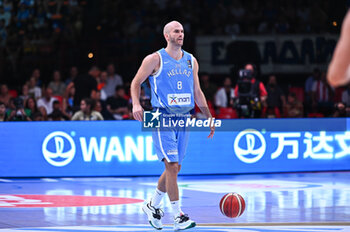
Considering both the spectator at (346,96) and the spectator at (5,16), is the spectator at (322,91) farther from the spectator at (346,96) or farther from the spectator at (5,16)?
the spectator at (5,16)

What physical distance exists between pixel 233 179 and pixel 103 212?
533 cm

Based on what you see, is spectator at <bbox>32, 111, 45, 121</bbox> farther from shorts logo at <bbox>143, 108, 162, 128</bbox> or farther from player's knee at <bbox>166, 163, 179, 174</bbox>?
player's knee at <bbox>166, 163, 179, 174</bbox>

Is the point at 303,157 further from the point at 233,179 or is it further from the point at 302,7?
the point at 302,7

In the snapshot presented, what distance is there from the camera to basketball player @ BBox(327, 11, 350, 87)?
12.1 ft

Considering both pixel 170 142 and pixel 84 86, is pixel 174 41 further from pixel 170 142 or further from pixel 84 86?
pixel 84 86

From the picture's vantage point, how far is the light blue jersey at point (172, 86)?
859 cm

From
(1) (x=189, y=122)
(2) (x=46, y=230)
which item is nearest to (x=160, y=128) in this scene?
(1) (x=189, y=122)

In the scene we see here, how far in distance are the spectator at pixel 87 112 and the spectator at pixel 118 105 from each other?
2.07 meters

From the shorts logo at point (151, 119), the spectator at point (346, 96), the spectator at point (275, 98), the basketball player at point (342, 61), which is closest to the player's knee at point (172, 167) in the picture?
the shorts logo at point (151, 119)

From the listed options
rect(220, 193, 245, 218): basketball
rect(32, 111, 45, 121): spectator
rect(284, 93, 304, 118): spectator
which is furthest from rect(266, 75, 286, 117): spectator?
rect(220, 193, 245, 218): basketball

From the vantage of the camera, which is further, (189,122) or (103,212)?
(103,212)

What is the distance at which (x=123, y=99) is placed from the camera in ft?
64.6

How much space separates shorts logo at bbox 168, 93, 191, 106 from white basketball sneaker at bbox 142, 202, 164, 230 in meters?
1.30

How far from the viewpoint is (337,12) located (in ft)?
77.9
